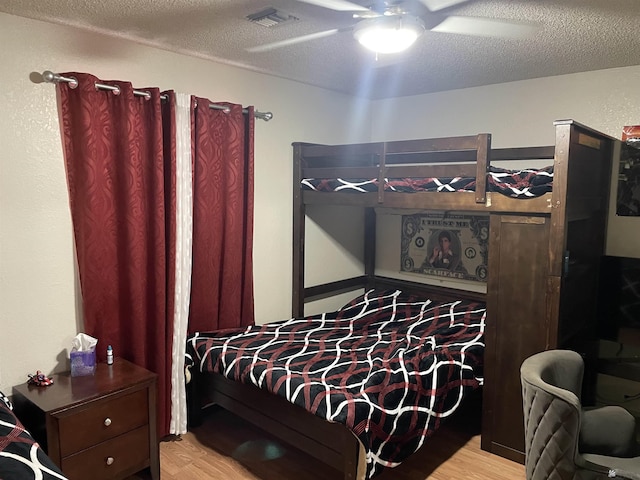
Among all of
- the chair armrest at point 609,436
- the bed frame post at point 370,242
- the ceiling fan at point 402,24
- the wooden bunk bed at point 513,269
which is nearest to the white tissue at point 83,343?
the wooden bunk bed at point 513,269

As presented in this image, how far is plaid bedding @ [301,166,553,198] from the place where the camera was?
249 cm

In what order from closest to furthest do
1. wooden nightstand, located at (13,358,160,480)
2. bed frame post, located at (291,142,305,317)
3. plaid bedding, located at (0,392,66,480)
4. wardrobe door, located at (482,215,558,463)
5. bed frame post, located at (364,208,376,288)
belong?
plaid bedding, located at (0,392,66,480) → wooden nightstand, located at (13,358,160,480) → wardrobe door, located at (482,215,558,463) → bed frame post, located at (291,142,305,317) → bed frame post, located at (364,208,376,288)

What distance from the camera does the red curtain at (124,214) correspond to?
248 centimetres

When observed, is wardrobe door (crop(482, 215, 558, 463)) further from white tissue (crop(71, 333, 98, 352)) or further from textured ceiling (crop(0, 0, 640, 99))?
white tissue (crop(71, 333, 98, 352))

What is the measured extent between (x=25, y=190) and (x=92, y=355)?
34.3 inches

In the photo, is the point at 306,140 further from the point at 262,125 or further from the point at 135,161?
the point at 135,161

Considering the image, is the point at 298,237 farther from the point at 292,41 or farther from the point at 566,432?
the point at 566,432

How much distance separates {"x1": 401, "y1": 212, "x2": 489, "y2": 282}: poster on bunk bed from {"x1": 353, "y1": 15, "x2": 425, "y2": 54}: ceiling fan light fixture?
1870 mm

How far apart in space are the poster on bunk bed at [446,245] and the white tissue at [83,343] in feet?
8.31

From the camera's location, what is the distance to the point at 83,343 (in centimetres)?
247

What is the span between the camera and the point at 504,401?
275 centimetres

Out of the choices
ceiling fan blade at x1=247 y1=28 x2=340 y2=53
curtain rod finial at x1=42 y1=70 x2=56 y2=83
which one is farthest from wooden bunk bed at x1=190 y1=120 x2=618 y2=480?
curtain rod finial at x1=42 y1=70 x2=56 y2=83

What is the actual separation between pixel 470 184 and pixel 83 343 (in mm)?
2211

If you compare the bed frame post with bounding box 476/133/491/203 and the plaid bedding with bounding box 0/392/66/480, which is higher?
the bed frame post with bounding box 476/133/491/203
